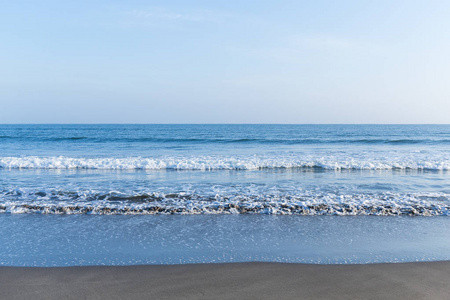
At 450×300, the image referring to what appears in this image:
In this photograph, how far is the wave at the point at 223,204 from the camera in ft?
22.6

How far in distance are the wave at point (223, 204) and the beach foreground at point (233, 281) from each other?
280 cm

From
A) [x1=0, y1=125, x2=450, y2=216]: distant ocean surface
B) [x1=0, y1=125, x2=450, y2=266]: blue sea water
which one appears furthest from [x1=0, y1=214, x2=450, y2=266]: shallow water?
[x1=0, y1=125, x2=450, y2=216]: distant ocean surface

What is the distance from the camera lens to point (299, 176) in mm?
12180

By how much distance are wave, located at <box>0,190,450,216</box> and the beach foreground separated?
2795 millimetres

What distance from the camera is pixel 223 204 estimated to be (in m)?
7.39

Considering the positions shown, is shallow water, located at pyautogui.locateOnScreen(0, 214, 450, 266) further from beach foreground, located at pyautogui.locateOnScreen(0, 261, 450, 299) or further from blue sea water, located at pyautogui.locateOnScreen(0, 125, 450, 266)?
beach foreground, located at pyautogui.locateOnScreen(0, 261, 450, 299)

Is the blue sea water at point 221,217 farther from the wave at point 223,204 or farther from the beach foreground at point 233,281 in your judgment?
the beach foreground at point 233,281

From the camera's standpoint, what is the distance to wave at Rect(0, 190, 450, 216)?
6895mm

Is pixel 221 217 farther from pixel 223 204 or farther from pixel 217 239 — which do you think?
pixel 217 239

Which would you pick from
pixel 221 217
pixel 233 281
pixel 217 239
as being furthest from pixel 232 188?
pixel 233 281

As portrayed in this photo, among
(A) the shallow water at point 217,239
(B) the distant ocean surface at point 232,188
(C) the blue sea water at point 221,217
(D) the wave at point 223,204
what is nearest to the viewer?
(A) the shallow water at point 217,239

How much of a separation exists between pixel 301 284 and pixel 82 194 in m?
6.94

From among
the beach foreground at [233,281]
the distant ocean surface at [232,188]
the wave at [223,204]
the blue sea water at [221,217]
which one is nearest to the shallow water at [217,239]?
the blue sea water at [221,217]

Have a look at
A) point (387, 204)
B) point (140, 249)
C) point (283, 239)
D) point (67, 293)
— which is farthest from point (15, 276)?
point (387, 204)
